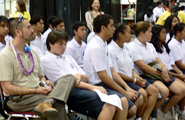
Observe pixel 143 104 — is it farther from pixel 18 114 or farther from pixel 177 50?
pixel 18 114

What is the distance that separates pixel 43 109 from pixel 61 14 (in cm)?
448

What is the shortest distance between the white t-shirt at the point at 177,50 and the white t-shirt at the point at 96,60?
182 centimetres

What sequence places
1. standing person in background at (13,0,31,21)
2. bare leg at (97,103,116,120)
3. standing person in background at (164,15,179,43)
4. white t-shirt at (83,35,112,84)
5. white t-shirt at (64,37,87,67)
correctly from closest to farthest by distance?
bare leg at (97,103,116,120) → white t-shirt at (83,35,112,84) → white t-shirt at (64,37,87,67) → standing person in background at (164,15,179,43) → standing person in background at (13,0,31,21)

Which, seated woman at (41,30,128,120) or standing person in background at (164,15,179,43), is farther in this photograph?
standing person in background at (164,15,179,43)

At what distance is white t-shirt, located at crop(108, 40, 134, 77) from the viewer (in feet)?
11.5

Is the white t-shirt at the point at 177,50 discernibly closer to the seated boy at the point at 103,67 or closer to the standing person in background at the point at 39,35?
the seated boy at the point at 103,67

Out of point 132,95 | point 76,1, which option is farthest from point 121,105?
point 76,1

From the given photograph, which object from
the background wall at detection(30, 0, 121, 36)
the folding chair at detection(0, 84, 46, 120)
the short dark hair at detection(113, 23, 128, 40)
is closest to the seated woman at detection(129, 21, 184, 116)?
the short dark hair at detection(113, 23, 128, 40)

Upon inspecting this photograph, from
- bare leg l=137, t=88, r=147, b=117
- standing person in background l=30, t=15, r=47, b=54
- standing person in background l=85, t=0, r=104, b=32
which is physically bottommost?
bare leg l=137, t=88, r=147, b=117

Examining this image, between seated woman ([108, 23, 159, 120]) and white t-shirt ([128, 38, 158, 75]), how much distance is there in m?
0.24

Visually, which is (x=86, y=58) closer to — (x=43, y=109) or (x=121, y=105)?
(x=121, y=105)

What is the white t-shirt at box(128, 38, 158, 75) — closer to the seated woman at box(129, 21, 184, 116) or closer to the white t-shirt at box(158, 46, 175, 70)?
the seated woman at box(129, 21, 184, 116)

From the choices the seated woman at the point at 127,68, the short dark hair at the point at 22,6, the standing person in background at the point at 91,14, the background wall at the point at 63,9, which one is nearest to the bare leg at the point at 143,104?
the seated woman at the point at 127,68

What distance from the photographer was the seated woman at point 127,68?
3529 mm
